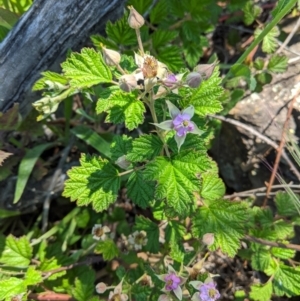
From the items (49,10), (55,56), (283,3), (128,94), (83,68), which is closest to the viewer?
(128,94)

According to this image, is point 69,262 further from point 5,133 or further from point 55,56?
point 55,56

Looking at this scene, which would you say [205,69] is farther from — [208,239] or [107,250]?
[107,250]

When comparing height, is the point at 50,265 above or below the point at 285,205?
below

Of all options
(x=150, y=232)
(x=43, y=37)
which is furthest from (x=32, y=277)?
(x=43, y=37)

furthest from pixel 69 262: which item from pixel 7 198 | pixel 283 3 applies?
pixel 283 3

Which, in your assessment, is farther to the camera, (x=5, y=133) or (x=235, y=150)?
(x=235, y=150)

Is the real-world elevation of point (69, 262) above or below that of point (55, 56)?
below

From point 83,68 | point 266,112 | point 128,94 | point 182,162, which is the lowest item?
point 182,162
